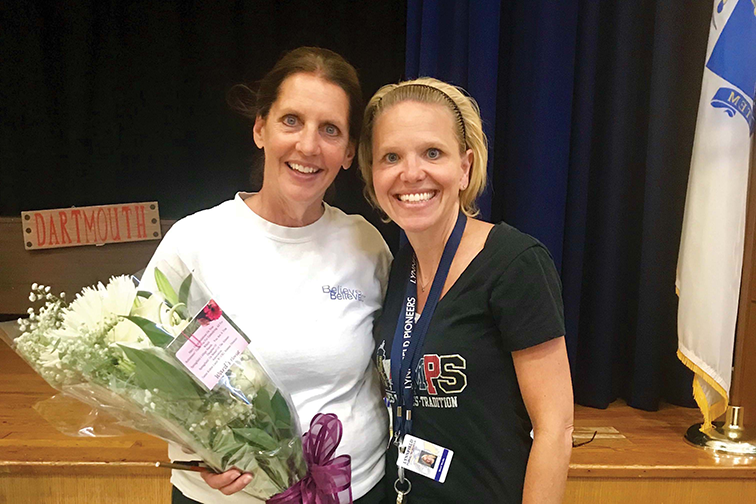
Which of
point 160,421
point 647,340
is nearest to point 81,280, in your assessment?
point 160,421

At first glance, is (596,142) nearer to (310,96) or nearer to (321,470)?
(310,96)

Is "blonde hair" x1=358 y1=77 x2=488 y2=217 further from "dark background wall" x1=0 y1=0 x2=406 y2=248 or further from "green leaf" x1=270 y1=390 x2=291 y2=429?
"dark background wall" x1=0 y1=0 x2=406 y2=248

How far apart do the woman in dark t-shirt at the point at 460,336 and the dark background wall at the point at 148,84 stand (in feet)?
5.55

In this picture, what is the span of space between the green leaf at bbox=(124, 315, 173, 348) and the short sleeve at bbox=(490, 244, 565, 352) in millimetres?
601

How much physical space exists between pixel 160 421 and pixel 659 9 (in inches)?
94.6

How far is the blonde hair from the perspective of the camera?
4.07 feet

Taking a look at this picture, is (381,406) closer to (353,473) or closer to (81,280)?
(353,473)

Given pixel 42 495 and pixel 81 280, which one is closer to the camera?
pixel 42 495

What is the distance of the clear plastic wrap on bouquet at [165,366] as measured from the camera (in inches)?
33.4

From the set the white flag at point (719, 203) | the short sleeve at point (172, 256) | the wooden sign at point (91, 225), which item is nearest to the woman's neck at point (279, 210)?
the short sleeve at point (172, 256)

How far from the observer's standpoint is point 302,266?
4.02 ft

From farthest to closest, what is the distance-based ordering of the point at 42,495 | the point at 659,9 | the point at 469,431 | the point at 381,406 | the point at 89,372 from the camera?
the point at 659,9, the point at 42,495, the point at 381,406, the point at 469,431, the point at 89,372

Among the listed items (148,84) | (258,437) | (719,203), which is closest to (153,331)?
(258,437)

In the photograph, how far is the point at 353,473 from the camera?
1.21 m
